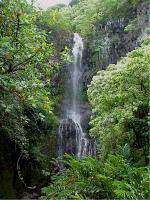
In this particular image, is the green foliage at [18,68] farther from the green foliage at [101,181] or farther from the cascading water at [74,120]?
the cascading water at [74,120]

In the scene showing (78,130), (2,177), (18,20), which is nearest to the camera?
(18,20)

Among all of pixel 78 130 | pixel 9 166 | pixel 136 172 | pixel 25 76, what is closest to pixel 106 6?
pixel 78 130

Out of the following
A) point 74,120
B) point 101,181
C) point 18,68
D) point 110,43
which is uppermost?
point 110,43

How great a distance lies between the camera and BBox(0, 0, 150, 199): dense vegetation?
5.56 m

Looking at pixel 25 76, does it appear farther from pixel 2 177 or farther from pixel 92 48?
pixel 92 48

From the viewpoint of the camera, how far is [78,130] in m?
17.8

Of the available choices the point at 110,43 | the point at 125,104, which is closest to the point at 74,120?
the point at 110,43

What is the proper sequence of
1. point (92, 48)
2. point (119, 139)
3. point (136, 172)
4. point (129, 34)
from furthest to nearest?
point (92, 48)
point (129, 34)
point (119, 139)
point (136, 172)

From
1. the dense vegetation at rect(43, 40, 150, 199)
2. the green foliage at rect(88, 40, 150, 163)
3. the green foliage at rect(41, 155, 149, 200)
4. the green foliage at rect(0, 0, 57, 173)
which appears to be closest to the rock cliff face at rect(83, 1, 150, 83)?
the dense vegetation at rect(43, 40, 150, 199)

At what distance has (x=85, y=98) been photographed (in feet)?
67.3

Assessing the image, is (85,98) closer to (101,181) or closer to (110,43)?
(110,43)

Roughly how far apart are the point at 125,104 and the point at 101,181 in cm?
549

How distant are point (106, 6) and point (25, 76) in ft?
54.9

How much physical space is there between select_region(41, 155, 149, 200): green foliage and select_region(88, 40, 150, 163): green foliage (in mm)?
4451
